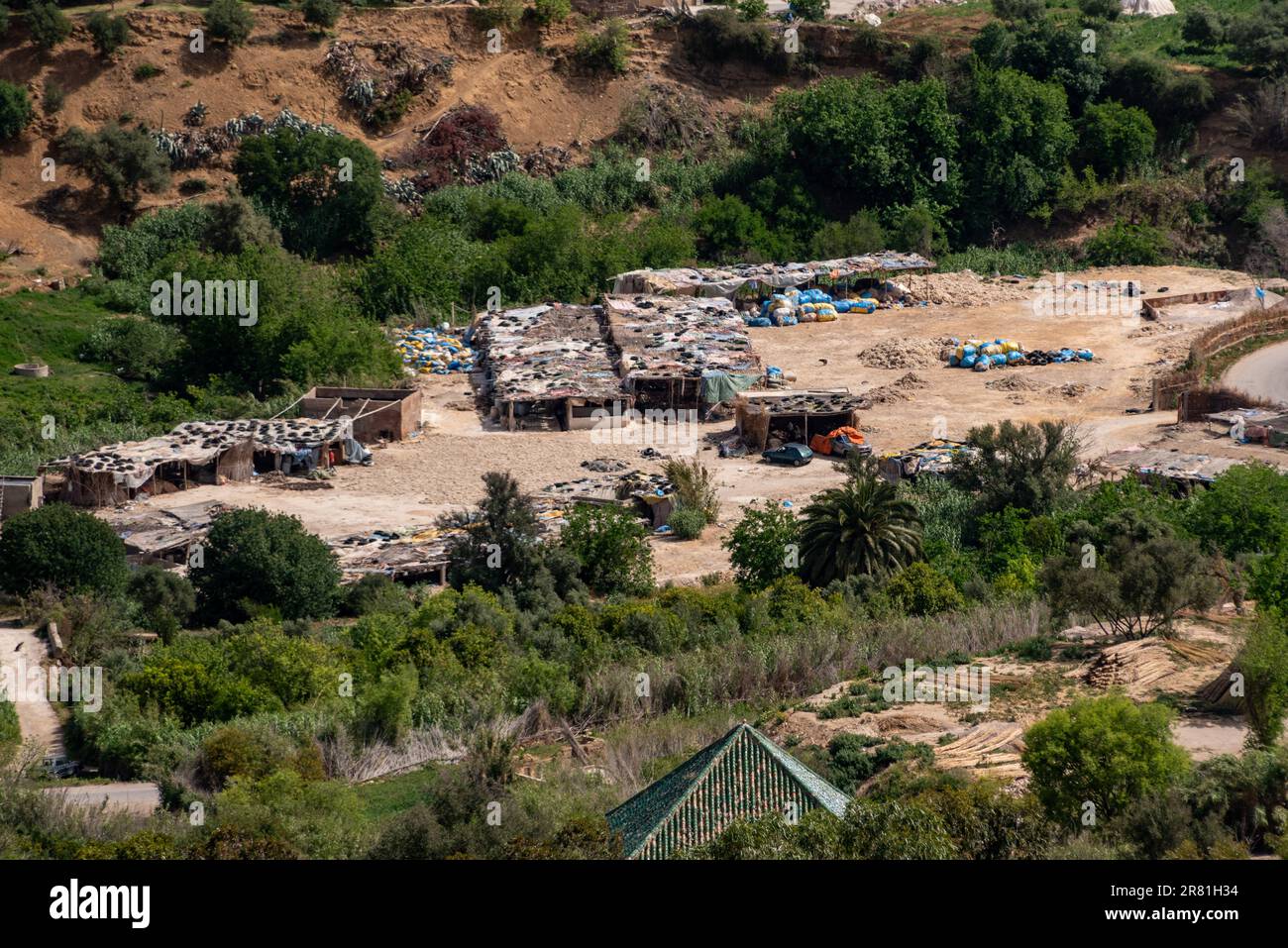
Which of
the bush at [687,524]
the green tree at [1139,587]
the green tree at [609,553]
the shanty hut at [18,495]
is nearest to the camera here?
the green tree at [1139,587]

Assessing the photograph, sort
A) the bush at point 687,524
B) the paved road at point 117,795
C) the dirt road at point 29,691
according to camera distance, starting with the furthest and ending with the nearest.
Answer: the bush at point 687,524 < the dirt road at point 29,691 < the paved road at point 117,795

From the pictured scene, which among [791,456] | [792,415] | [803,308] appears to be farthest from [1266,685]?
[803,308]

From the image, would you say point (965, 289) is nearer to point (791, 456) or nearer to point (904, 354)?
point (904, 354)

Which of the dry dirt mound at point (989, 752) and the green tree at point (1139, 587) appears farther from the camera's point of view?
the green tree at point (1139, 587)

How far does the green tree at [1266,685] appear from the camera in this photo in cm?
2334

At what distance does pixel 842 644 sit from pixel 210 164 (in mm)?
41246

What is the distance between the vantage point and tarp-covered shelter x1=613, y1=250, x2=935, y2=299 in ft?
192

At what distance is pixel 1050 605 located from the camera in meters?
31.0

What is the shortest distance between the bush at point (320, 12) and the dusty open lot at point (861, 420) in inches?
833

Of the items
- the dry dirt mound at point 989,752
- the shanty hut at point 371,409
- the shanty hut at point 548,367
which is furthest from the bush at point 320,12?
the dry dirt mound at point 989,752

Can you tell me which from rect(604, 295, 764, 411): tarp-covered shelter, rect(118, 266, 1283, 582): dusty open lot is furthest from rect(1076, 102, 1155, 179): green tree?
rect(604, 295, 764, 411): tarp-covered shelter

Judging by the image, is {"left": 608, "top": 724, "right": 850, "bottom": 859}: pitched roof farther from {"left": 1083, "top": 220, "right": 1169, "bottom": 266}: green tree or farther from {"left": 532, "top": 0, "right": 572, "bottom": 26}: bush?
{"left": 532, "top": 0, "right": 572, "bottom": 26}: bush

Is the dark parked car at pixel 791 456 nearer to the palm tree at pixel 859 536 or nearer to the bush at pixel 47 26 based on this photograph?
the palm tree at pixel 859 536

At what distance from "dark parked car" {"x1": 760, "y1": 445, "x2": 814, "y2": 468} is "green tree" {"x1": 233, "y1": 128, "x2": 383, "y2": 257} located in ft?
67.8
